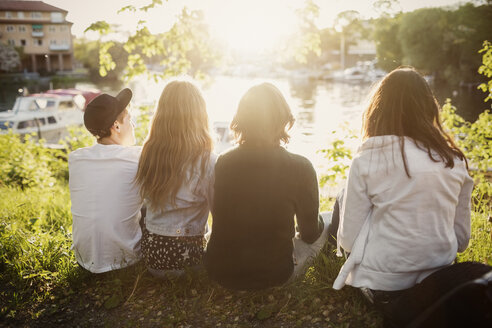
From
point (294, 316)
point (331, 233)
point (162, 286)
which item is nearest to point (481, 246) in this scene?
point (331, 233)

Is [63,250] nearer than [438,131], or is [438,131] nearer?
[438,131]

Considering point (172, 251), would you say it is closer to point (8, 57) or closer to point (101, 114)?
point (101, 114)

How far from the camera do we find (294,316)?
256 cm

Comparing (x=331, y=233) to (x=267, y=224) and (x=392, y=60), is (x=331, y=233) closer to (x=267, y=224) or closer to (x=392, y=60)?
(x=267, y=224)

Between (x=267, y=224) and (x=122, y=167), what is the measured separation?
4.03 feet

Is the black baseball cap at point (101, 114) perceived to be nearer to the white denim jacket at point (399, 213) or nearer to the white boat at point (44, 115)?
the white denim jacket at point (399, 213)

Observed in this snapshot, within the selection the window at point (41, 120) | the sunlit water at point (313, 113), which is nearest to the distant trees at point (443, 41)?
the sunlit water at point (313, 113)

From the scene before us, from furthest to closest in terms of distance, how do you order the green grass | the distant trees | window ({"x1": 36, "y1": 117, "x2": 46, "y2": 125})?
the distant trees → window ({"x1": 36, "y1": 117, "x2": 46, "y2": 125}) → the green grass

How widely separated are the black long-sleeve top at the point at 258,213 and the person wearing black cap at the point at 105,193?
0.82m

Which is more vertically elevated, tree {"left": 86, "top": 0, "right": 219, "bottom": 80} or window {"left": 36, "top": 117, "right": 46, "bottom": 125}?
tree {"left": 86, "top": 0, "right": 219, "bottom": 80}

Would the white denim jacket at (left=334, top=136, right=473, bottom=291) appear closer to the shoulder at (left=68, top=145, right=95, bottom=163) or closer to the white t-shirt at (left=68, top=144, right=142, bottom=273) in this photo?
the white t-shirt at (left=68, top=144, right=142, bottom=273)

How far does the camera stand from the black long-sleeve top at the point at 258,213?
2.29m

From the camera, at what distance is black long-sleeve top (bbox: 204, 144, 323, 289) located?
2.29 m

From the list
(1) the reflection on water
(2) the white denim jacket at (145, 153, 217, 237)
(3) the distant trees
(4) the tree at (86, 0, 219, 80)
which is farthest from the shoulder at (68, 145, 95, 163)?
(3) the distant trees
